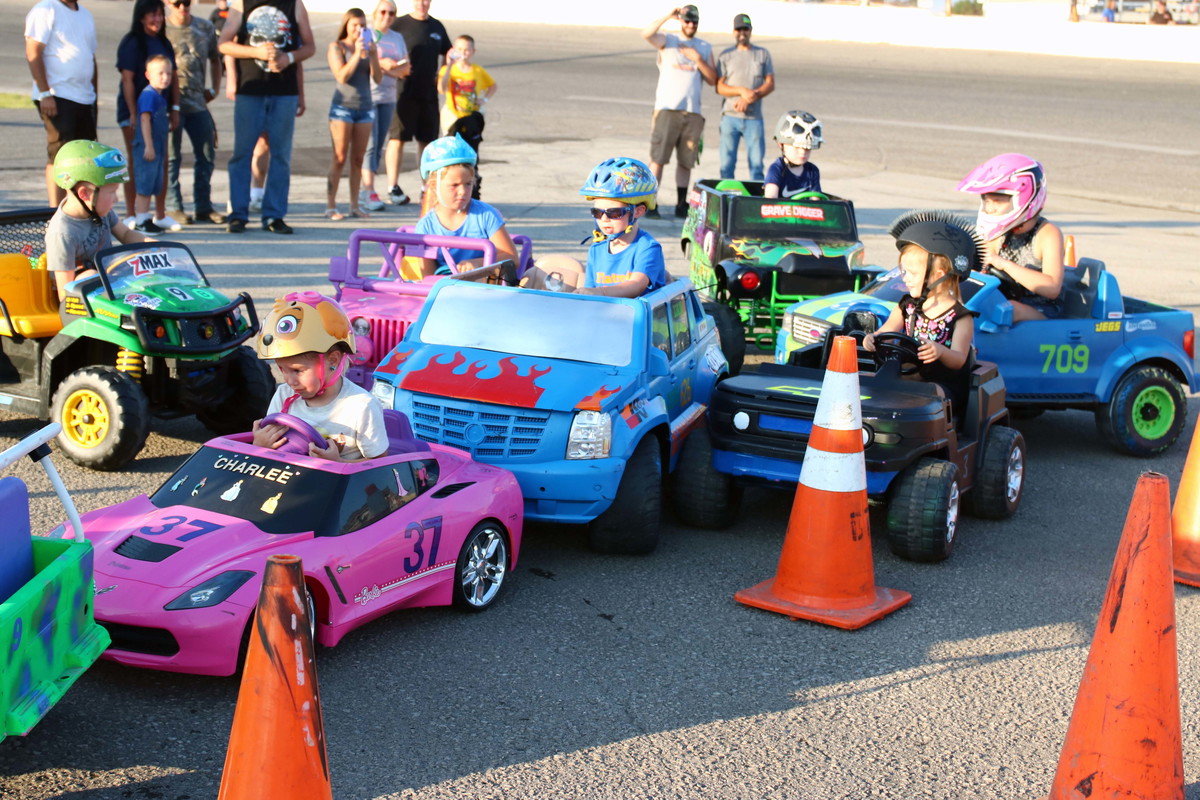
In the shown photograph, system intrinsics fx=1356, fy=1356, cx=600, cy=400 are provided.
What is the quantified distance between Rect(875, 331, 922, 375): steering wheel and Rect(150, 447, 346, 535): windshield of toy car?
3076 mm

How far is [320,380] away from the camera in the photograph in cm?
551

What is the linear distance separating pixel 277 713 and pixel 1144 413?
653 centimetres

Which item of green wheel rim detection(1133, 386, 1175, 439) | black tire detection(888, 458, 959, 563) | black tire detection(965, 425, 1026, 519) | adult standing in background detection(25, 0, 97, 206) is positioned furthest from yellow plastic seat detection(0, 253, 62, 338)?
green wheel rim detection(1133, 386, 1175, 439)

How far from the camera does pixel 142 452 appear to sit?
7613 millimetres

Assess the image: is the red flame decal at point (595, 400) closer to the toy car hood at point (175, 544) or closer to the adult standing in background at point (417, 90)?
the toy car hood at point (175, 544)

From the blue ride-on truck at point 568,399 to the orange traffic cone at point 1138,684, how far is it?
254 centimetres

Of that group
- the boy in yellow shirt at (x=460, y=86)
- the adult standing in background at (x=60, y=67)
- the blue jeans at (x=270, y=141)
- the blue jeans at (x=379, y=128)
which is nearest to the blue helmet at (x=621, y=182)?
the adult standing in background at (x=60, y=67)

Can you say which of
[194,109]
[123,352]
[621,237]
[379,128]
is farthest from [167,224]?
[621,237]

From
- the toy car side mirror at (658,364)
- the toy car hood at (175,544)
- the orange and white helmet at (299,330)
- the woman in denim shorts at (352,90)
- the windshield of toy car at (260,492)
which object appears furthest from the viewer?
the woman in denim shorts at (352,90)

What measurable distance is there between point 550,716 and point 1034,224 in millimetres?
5212

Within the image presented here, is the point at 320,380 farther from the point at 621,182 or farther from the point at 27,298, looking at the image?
the point at 27,298

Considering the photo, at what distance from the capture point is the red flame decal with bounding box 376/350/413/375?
21.8 feet

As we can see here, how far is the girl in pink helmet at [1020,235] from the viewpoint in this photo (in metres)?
8.28

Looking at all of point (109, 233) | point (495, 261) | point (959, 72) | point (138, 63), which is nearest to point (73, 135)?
point (138, 63)
